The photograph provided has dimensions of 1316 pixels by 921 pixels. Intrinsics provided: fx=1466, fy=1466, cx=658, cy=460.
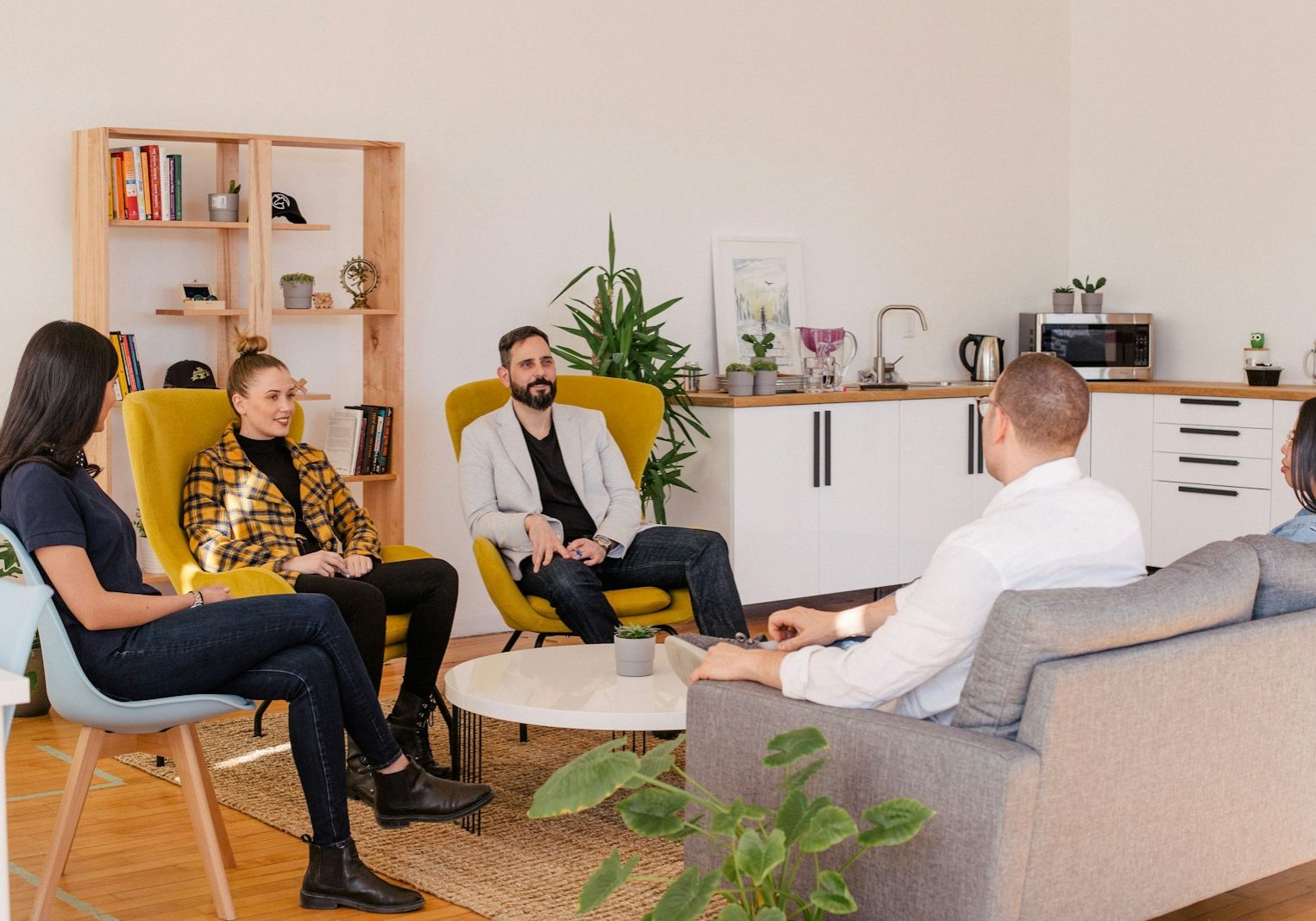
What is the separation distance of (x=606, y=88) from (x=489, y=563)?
2463 mm

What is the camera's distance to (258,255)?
470cm

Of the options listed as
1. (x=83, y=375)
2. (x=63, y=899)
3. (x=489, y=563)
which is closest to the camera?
(x=83, y=375)

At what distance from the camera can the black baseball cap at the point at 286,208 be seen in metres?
4.93

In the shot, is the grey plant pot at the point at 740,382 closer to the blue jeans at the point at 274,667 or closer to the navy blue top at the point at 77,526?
the blue jeans at the point at 274,667

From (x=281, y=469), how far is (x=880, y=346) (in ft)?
11.3

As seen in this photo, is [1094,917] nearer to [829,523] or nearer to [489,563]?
[489,563]

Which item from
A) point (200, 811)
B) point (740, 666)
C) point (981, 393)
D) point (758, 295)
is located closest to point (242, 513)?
point (200, 811)

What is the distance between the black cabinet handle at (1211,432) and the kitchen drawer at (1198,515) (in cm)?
22

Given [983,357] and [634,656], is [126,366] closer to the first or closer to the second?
[634,656]

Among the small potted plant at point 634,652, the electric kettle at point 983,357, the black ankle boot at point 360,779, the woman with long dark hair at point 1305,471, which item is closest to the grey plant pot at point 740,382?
the electric kettle at point 983,357

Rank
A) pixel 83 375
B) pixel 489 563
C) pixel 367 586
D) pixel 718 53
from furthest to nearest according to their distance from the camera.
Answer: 1. pixel 718 53
2. pixel 489 563
3. pixel 367 586
4. pixel 83 375

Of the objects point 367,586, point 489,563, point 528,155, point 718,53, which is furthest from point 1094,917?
point 718,53

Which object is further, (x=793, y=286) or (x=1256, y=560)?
(x=793, y=286)

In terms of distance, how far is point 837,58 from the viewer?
6.57 m
